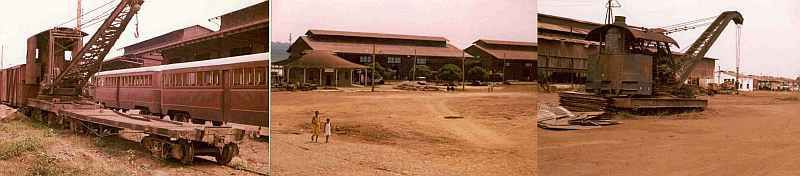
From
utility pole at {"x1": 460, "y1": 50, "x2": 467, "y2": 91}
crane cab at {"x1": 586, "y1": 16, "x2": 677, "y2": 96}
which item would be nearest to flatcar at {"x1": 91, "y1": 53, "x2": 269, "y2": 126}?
utility pole at {"x1": 460, "y1": 50, "x2": 467, "y2": 91}

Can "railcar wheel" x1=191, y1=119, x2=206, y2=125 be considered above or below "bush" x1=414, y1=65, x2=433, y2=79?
below

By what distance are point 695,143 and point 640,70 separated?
57 centimetres

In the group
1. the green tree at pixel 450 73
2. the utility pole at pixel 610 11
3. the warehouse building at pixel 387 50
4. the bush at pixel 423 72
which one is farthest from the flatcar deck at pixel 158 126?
the utility pole at pixel 610 11

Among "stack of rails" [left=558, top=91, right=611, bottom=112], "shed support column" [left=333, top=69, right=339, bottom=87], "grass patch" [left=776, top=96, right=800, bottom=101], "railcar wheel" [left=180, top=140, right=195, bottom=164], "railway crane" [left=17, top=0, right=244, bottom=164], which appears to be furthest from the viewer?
"stack of rails" [left=558, top=91, right=611, bottom=112]

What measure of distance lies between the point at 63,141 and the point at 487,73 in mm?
2506

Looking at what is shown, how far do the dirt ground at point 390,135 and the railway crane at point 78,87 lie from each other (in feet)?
1.38

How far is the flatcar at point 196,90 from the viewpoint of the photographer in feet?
11.5

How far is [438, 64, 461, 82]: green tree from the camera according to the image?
348 centimetres

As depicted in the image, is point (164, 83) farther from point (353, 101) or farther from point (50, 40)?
point (353, 101)

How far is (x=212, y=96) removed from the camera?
3.63m

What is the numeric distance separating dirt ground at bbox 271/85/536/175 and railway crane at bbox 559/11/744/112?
0.94 m

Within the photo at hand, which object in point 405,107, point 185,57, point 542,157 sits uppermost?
point 185,57

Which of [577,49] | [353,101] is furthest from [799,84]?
[353,101]

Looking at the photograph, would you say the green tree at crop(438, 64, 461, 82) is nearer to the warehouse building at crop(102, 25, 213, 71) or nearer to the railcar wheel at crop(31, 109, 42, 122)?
the warehouse building at crop(102, 25, 213, 71)
